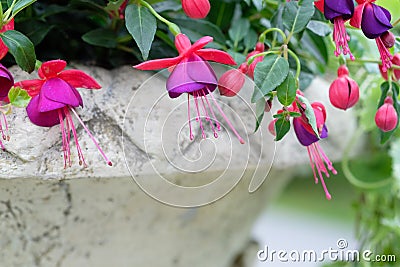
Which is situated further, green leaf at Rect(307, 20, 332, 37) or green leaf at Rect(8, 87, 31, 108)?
green leaf at Rect(307, 20, 332, 37)

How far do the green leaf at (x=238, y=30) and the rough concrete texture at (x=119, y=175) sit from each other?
3.1 inches

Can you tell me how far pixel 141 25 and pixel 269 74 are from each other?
4.1 inches

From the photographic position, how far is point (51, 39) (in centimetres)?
53

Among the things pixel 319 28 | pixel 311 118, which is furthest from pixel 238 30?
pixel 311 118

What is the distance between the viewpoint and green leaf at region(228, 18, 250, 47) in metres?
0.52

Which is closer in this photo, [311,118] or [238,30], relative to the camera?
[311,118]

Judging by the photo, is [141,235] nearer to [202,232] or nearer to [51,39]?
[202,232]

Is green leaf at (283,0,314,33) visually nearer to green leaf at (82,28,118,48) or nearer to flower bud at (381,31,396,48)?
flower bud at (381,31,396,48)

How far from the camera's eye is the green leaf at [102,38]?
1.58 ft

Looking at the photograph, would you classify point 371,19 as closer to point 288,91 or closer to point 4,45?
point 288,91

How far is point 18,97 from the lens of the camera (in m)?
0.38

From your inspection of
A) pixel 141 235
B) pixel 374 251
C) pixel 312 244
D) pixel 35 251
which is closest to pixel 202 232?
pixel 141 235

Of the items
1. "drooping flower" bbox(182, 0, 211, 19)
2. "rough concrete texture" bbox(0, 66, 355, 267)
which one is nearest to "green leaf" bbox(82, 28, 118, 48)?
"rough concrete texture" bbox(0, 66, 355, 267)

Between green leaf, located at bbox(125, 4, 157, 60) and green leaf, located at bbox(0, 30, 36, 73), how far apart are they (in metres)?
0.07
